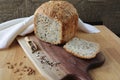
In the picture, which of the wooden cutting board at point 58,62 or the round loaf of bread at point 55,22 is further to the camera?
the round loaf of bread at point 55,22

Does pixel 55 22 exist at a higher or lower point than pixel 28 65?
higher

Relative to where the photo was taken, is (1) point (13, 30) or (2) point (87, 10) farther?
(2) point (87, 10)

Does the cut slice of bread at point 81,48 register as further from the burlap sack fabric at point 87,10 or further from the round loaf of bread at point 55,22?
the burlap sack fabric at point 87,10

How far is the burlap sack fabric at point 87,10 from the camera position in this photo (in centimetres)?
124

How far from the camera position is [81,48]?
819 mm

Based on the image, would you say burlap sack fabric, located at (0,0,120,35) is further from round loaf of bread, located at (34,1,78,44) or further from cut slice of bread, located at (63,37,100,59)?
cut slice of bread, located at (63,37,100,59)

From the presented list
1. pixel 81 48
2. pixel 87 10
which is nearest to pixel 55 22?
pixel 81 48

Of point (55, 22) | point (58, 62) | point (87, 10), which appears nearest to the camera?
point (58, 62)

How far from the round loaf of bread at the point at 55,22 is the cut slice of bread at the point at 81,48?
5 centimetres

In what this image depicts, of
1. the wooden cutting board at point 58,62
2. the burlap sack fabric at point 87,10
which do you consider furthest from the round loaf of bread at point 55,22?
the burlap sack fabric at point 87,10

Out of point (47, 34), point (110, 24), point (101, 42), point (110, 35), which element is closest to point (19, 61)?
point (47, 34)

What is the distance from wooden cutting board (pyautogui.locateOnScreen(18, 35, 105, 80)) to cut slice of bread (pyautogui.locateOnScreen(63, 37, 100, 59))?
2 cm

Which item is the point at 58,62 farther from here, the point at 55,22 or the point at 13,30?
the point at 13,30

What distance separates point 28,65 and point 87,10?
2.13 feet
